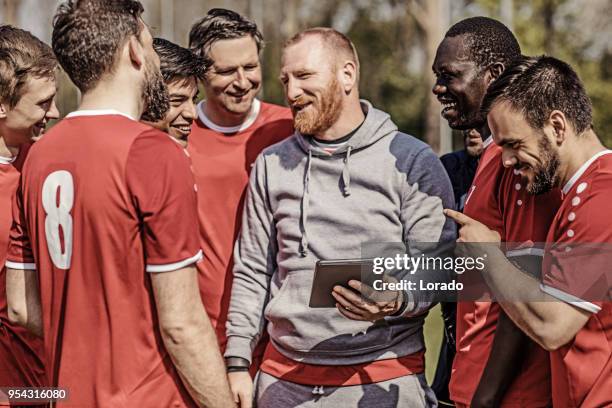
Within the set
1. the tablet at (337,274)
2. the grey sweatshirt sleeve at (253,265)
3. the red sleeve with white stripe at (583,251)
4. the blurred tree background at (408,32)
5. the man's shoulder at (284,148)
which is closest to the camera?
the red sleeve with white stripe at (583,251)

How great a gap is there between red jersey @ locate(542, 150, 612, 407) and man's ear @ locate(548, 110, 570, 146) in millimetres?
159

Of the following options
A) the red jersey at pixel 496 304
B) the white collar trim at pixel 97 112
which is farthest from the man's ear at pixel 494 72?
the white collar trim at pixel 97 112

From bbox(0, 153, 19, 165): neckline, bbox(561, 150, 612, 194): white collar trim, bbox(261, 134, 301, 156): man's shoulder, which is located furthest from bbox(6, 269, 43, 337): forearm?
bbox(561, 150, 612, 194): white collar trim

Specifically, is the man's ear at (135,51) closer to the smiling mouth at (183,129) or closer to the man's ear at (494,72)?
the smiling mouth at (183,129)

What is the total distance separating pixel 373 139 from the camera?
4.11m

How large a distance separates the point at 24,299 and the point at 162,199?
78cm

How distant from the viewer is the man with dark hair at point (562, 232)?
9.84 feet

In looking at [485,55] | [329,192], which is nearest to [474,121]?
[485,55]

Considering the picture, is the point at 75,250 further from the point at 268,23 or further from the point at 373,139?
the point at 268,23

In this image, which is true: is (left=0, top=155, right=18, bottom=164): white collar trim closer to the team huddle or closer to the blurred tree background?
the team huddle

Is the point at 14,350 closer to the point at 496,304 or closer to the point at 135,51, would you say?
the point at 135,51

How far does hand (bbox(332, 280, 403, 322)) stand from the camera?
375 centimetres

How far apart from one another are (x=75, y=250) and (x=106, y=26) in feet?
2.45

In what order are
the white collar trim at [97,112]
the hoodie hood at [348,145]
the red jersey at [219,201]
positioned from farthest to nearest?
the red jersey at [219,201] → the hoodie hood at [348,145] → the white collar trim at [97,112]
